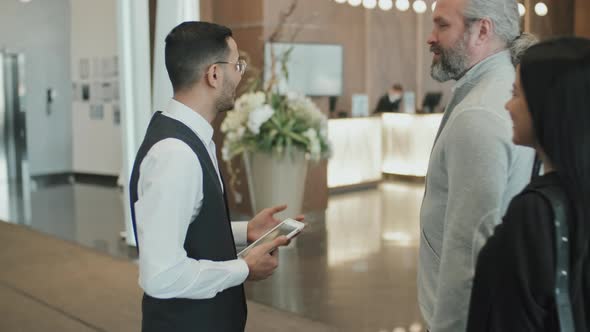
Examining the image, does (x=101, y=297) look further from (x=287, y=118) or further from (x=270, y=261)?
(x=270, y=261)

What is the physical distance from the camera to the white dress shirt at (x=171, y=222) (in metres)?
1.76

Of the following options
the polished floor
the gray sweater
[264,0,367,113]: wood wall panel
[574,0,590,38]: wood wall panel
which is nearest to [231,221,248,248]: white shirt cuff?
the gray sweater

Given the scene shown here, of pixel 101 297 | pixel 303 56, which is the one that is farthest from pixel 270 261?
pixel 303 56

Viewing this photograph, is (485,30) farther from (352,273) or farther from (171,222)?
(352,273)

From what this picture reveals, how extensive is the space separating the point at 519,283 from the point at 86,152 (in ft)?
42.3

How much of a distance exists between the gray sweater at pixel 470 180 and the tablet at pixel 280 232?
18.0 inches

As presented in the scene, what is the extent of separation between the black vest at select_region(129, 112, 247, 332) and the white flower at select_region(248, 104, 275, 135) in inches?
181

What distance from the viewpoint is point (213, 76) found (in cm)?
197

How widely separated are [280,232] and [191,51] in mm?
621

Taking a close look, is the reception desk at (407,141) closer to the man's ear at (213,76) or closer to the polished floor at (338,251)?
the polished floor at (338,251)

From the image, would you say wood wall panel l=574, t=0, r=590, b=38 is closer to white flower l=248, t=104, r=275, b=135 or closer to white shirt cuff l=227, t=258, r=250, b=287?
white flower l=248, t=104, r=275, b=135

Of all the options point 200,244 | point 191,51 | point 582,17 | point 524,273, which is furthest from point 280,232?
point 582,17

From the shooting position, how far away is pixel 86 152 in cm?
1343

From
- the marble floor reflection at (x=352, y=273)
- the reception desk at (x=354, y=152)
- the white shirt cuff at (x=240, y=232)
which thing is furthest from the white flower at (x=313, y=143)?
the white shirt cuff at (x=240, y=232)
